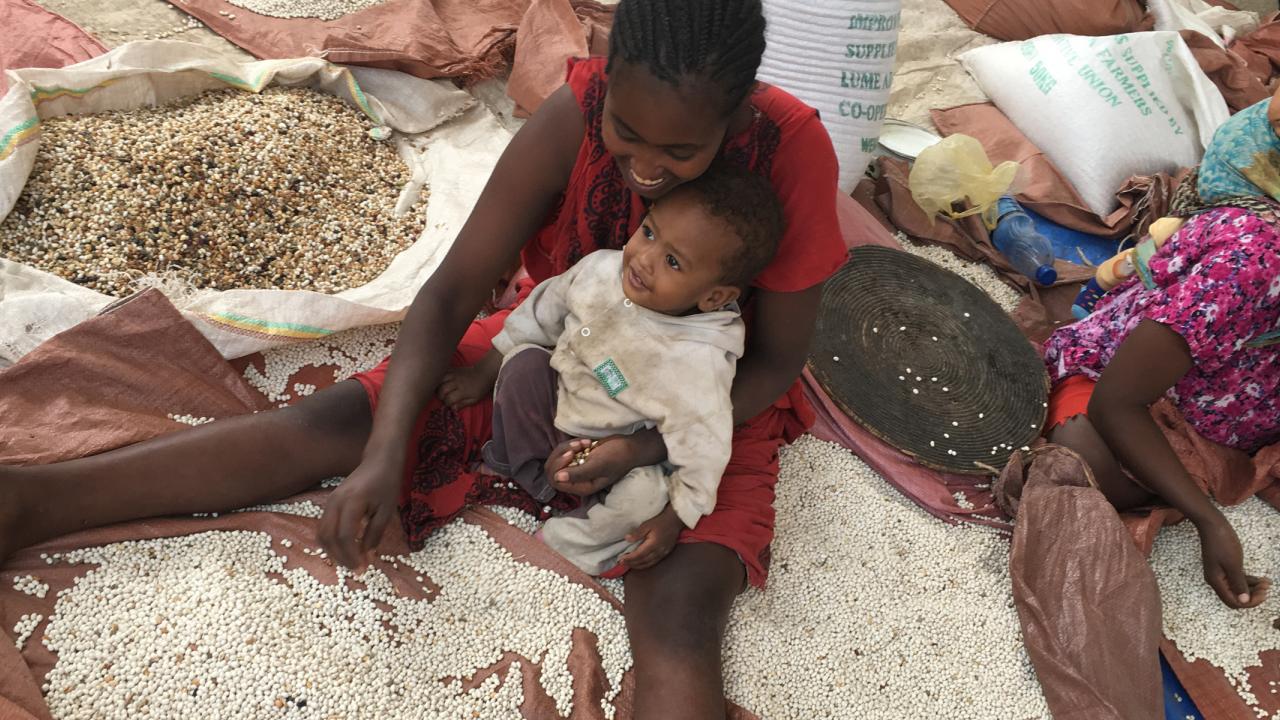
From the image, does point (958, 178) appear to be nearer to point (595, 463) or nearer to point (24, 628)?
point (595, 463)

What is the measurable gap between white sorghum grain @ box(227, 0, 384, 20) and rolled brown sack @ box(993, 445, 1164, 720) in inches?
92.7

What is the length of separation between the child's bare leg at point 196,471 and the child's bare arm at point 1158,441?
1538 mm

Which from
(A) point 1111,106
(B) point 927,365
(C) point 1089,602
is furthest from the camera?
(A) point 1111,106

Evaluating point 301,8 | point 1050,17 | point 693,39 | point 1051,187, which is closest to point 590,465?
point 693,39

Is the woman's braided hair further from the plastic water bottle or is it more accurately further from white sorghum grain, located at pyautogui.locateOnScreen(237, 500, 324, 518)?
the plastic water bottle

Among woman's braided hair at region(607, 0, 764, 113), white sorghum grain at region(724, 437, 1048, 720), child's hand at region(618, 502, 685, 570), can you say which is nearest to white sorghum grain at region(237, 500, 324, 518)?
child's hand at region(618, 502, 685, 570)

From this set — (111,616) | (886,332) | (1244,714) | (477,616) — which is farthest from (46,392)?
(1244,714)

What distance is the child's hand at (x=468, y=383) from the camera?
149cm

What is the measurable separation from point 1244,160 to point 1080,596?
1038mm

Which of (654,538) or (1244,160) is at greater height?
(1244,160)

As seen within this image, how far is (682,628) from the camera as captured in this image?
1.34 metres

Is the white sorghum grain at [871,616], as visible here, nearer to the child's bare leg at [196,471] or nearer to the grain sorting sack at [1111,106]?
the child's bare leg at [196,471]

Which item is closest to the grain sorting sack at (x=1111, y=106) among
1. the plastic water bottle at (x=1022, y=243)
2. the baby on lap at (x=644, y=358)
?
the plastic water bottle at (x=1022, y=243)

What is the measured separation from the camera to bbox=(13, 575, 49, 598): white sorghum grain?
4.07 feet
